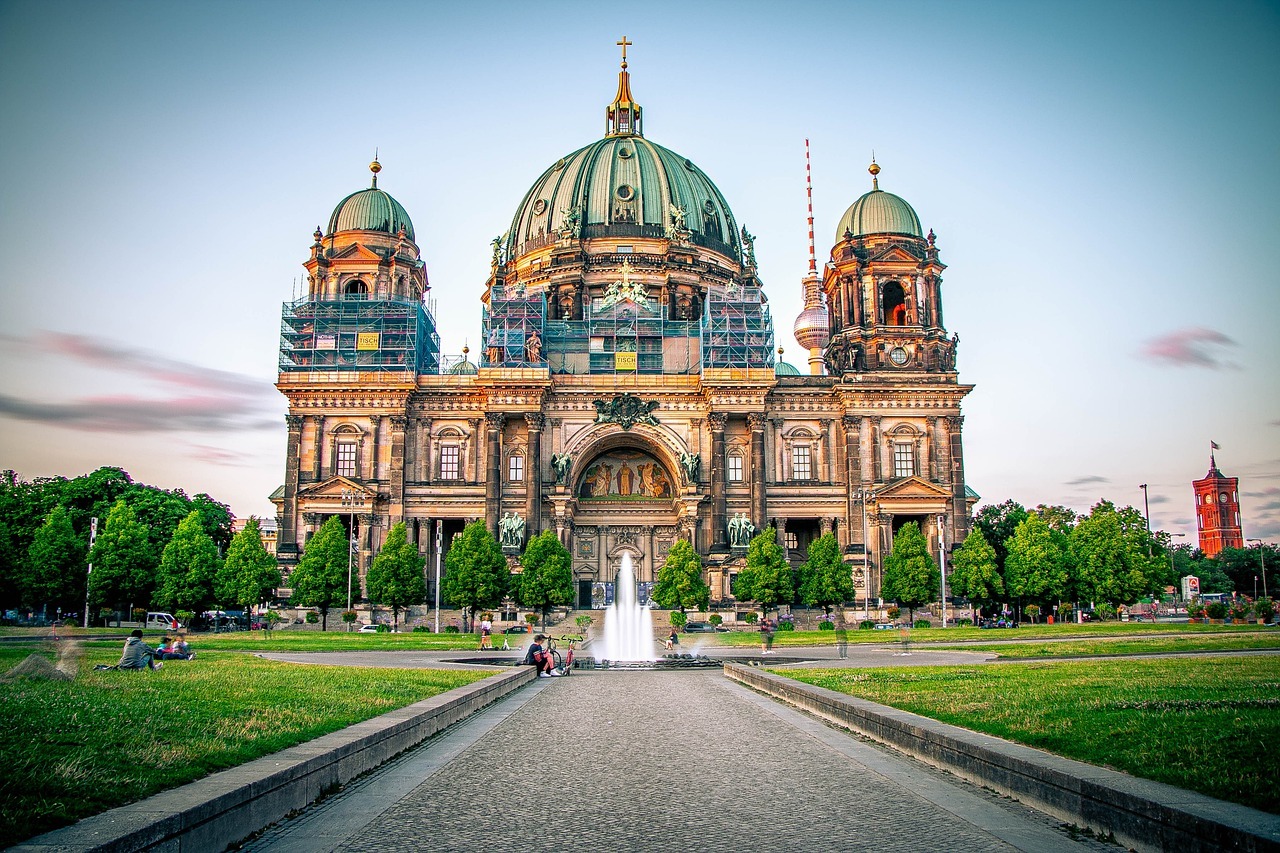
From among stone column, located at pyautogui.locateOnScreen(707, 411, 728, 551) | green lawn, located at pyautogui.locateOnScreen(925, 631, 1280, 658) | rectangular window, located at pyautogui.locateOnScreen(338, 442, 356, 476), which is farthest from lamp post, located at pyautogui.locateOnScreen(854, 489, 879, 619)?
rectangular window, located at pyautogui.locateOnScreen(338, 442, 356, 476)

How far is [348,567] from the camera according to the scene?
66.2 meters

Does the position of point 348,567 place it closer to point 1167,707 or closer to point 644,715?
point 644,715

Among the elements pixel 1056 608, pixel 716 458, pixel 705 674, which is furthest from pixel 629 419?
pixel 705 674

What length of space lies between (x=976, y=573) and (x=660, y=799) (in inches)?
2385

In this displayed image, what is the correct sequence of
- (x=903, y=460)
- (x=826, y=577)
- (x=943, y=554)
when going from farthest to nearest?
1. (x=903, y=460)
2. (x=943, y=554)
3. (x=826, y=577)

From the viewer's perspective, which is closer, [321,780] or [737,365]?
[321,780]

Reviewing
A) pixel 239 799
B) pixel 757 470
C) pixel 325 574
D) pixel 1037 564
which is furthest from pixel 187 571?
pixel 239 799

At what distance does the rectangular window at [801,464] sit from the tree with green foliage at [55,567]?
158 ft

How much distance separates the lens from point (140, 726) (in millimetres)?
11453

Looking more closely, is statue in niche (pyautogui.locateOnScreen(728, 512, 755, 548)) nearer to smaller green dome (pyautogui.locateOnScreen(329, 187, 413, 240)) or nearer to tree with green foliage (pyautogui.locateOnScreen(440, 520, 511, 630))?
tree with green foliage (pyautogui.locateOnScreen(440, 520, 511, 630))

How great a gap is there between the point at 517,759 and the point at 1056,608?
228 feet

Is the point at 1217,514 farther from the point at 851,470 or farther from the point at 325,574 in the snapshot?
the point at 325,574

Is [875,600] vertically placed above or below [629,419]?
below

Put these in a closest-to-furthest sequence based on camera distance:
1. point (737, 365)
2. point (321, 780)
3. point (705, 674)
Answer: point (321, 780), point (705, 674), point (737, 365)
